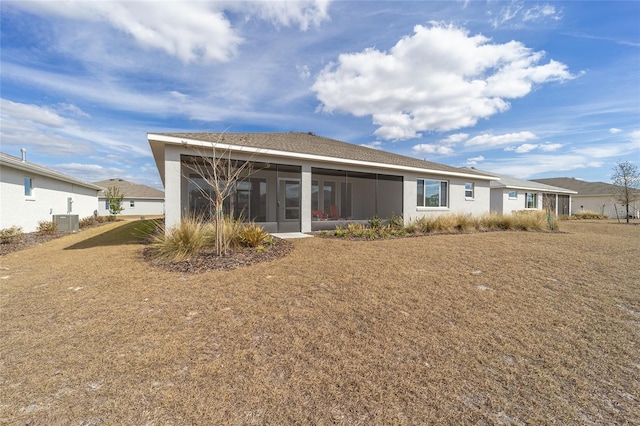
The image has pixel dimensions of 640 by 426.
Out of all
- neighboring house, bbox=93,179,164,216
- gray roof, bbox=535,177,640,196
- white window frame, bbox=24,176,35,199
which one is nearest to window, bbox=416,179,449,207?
white window frame, bbox=24,176,35,199

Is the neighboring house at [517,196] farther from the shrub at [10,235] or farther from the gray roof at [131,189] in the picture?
the gray roof at [131,189]

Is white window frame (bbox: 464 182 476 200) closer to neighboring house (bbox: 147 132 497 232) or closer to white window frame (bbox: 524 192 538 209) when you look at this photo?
neighboring house (bbox: 147 132 497 232)

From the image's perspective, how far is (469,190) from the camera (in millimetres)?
17672

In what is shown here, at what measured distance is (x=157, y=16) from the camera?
8.98 metres

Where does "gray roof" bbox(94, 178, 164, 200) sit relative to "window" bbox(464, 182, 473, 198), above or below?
above

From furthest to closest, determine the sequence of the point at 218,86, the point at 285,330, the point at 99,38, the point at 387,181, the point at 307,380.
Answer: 1. the point at 387,181
2. the point at 218,86
3. the point at 99,38
4. the point at 285,330
5. the point at 307,380

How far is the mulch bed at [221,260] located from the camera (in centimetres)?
624

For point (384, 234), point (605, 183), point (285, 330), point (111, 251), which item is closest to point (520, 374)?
point (285, 330)

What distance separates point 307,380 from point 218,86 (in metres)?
14.6

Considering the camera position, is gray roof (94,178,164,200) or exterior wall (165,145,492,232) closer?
exterior wall (165,145,492,232)

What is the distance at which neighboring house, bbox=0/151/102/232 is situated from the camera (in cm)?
1212

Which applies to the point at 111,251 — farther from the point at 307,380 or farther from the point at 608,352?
the point at 608,352

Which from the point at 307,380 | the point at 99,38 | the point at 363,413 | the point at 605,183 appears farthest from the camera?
the point at 605,183

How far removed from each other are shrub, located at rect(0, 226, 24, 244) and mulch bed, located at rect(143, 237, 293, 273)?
8.00 meters
